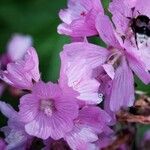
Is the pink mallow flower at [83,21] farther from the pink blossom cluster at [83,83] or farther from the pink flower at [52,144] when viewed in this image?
the pink flower at [52,144]

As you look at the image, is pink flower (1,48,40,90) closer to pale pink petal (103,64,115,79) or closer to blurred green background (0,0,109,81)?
pale pink petal (103,64,115,79)

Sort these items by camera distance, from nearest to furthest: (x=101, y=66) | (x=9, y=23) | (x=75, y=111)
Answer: (x=75, y=111) < (x=101, y=66) < (x=9, y=23)

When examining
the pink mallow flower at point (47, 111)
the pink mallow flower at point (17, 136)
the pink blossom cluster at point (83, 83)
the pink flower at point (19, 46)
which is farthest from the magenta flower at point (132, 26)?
the pink flower at point (19, 46)

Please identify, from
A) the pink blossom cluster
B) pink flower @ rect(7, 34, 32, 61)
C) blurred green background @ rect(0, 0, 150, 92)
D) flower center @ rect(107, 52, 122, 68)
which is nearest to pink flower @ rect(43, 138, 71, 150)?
the pink blossom cluster

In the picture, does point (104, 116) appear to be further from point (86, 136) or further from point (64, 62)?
point (64, 62)

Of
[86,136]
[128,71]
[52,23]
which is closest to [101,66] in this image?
[128,71]

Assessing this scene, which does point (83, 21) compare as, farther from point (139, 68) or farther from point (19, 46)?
point (19, 46)
